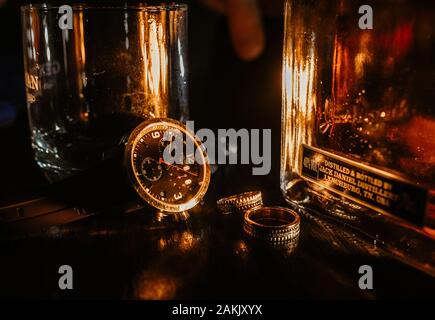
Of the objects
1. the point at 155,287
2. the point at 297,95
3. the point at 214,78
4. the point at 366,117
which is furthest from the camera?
the point at 214,78

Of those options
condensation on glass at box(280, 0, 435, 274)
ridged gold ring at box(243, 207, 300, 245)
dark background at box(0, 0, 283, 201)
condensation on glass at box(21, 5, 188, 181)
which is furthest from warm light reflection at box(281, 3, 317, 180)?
dark background at box(0, 0, 283, 201)

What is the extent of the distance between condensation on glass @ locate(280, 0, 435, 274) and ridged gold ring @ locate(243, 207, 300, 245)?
82 millimetres

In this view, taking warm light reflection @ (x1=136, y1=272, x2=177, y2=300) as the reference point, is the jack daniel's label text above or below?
above

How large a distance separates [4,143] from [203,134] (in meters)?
0.50

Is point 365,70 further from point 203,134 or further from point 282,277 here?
point 203,134

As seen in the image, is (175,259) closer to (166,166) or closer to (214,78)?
(166,166)

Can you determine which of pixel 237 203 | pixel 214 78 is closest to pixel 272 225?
pixel 237 203

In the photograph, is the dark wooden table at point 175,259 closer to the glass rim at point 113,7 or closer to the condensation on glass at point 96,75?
the condensation on glass at point 96,75

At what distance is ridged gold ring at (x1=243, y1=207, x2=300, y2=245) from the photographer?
2.29 ft

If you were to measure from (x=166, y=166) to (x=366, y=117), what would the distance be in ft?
0.98

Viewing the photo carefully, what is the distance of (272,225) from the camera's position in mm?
737

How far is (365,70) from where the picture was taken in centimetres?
70

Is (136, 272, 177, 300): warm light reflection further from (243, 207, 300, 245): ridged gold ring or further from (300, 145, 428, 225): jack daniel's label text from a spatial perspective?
(300, 145, 428, 225): jack daniel's label text
